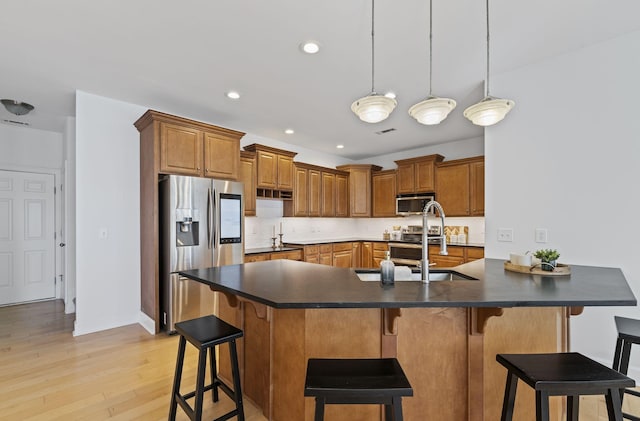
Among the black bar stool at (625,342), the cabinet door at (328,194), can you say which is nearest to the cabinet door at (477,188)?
the cabinet door at (328,194)

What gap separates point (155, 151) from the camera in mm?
3369

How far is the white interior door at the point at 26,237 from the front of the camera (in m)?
4.41

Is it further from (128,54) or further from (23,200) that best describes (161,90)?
(23,200)

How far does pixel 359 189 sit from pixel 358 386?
5381 millimetres

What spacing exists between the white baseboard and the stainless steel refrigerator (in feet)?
0.36

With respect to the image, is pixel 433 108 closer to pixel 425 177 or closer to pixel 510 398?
pixel 510 398

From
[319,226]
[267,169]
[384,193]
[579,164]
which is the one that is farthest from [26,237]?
[579,164]

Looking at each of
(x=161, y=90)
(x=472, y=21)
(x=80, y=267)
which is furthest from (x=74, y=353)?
(x=472, y=21)

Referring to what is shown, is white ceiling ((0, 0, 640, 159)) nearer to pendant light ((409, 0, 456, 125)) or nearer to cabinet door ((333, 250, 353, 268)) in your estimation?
pendant light ((409, 0, 456, 125))

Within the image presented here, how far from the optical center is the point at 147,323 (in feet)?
11.6

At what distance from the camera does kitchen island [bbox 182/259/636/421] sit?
1549 millimetres

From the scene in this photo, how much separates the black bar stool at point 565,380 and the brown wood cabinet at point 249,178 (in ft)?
12.4

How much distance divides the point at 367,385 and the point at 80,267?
3551 mm

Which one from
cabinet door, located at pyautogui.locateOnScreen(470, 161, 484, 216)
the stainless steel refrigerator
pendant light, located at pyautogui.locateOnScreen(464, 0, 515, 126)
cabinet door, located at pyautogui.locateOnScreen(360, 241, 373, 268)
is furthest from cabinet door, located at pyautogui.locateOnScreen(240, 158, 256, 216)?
cabinet door, located at pyautogui.locateOnScreen(470, 161, 484, 216)
